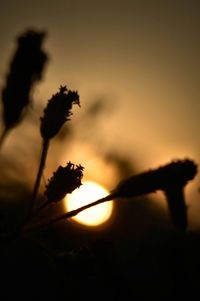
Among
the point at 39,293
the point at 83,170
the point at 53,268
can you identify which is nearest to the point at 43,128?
the point at 83,170

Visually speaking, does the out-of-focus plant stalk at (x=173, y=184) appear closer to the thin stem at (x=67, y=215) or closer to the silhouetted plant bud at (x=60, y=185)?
the thin stem at (x=67, y=215)

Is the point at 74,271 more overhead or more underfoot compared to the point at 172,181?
more underfoot

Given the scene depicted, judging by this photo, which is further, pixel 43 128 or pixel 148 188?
pixel 43 128

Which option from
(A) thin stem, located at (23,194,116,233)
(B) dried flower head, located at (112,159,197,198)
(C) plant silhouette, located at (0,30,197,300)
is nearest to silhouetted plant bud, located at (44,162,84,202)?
(C) plant silhouette, located at (0,30,197,300)

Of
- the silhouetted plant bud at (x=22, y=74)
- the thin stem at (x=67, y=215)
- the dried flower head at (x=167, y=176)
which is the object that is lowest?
the thin stem at (x=67, y=215)

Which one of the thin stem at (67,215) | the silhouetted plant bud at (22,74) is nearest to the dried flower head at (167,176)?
the thin stem at (67,215)

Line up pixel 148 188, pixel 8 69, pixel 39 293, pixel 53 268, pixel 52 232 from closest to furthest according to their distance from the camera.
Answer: pixel 8 69 < pixel 148 188 < pixel 53 268 < pixel 52 232 < pixel 39 293

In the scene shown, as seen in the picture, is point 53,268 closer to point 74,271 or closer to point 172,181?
point 74,271

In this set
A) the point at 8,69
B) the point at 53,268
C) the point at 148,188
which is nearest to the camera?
the point at 8,69

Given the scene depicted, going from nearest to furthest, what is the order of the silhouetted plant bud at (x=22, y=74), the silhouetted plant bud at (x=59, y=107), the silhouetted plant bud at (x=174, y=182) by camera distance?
the silhouetted plant bud at (x=22, y=74) → the silhouetted plant bud at (x=174, y=182) → the silhouetted plant bud at (x=59, y=107)
